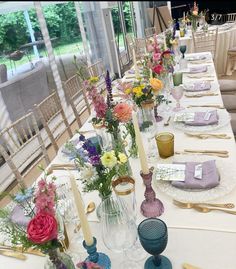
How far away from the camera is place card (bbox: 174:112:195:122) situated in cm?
150

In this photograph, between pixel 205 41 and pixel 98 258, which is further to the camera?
pixel 205 41

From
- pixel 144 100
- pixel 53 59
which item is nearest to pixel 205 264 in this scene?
pixel 144 100

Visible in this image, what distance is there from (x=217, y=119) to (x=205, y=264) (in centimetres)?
87

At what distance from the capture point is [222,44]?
436cm

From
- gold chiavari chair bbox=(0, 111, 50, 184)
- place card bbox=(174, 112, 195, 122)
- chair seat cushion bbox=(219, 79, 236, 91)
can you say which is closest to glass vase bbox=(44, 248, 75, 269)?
gold chiavari chair bbox=(0, 111, 50, 184)

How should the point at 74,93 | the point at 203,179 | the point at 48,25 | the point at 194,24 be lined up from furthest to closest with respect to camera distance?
1. the point at 194,24
2. the point at 48,25
3. the point at 74,93
4. the point at 203,179

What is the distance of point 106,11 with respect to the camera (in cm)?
521

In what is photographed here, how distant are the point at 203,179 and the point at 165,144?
24cm

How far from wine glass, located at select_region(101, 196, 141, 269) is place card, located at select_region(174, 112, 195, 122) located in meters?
0.81

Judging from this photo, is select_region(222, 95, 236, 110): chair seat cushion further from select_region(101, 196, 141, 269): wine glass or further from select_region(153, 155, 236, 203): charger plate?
select_region(101, 196, 141, 269): wine glass

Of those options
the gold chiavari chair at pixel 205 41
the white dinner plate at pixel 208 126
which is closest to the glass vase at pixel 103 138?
the white dinner plate at pixel 208 126

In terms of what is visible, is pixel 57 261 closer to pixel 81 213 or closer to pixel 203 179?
pixel 81 213

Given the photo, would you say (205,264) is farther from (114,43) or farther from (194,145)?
(114,43)

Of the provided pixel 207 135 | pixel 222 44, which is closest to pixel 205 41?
pixel 222 44
